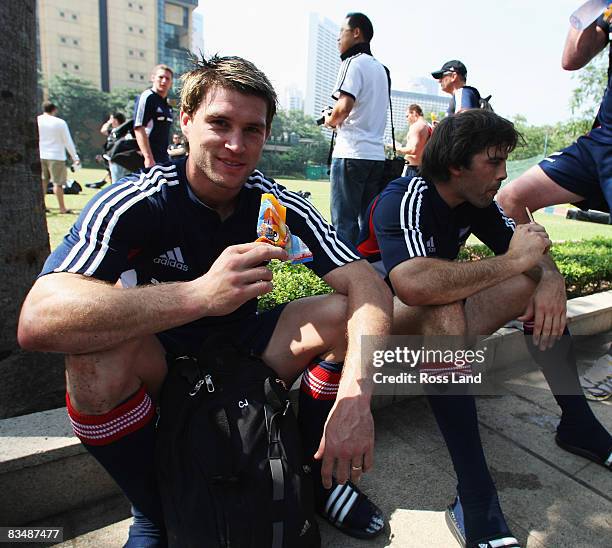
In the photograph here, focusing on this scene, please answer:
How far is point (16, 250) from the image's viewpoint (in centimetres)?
218

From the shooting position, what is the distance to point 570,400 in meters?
2.32

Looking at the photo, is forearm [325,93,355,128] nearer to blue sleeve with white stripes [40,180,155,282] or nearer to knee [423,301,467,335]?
knee [423,301,467,335]

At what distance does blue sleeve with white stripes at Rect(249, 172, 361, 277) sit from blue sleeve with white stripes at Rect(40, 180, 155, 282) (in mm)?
510

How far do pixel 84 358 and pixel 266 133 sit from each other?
3.62 feet

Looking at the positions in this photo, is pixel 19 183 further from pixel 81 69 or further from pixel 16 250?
pixel 81 69

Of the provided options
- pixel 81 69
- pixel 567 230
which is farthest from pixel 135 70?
pixel 567 230

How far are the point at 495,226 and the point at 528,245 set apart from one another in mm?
360

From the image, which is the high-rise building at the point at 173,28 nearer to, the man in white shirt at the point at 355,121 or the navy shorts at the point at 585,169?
the man in white shirt at the point at 355,121

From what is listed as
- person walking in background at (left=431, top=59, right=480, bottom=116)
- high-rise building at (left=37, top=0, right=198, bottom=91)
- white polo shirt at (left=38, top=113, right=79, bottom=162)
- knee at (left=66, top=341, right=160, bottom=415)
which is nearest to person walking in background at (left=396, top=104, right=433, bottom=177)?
person walking in background at (left=431, top=59, right=480, bottom=116)

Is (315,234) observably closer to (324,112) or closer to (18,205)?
(18,205)

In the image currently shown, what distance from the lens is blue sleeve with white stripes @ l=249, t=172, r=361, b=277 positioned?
6.34ft

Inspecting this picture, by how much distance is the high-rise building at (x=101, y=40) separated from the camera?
7069 cm

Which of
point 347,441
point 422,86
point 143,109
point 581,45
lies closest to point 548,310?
point 347,441

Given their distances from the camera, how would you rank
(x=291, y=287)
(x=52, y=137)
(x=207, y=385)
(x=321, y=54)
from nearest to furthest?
1. (x=207, y=385)
2. (x=291, y=287)
3. (x=52, y=137)
4. (x=321, y=54)
